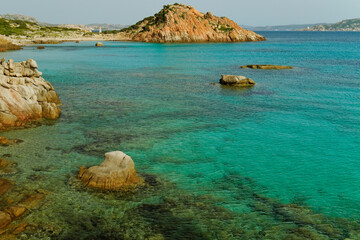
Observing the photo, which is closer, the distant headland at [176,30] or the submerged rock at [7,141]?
the submerged rock at [7,141]

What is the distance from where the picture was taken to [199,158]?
2216cm

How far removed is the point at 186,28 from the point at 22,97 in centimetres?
15324

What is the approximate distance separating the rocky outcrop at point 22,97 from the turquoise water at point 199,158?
2.05m

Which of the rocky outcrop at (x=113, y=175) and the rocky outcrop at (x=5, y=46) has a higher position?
the rocky outcrop at (x=5, y=46)

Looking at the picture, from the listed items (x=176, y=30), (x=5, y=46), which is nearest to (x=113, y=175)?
(x=5, y=46)

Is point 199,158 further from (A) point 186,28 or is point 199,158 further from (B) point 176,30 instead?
(A) point 186,28

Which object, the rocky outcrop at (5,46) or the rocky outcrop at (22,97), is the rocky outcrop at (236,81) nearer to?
the rocky outcrop at (22,97)

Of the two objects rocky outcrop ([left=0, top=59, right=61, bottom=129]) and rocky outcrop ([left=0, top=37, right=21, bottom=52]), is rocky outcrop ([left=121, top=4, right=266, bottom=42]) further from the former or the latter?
rocky outcrop ([left=0, top=59, right=61, bottom=129])

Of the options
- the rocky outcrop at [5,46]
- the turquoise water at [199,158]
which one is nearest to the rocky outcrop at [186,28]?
the rocky outcrop at [5,46]

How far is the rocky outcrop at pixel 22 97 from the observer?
2779cm

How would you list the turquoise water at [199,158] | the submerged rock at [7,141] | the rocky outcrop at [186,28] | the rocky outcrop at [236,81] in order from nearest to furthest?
1. the turquoise water at [199,158]
2. the submerged rock at [7,141]
3. the rocky outcrop at [236,81]
4. the rocky outcrop at [186,28]

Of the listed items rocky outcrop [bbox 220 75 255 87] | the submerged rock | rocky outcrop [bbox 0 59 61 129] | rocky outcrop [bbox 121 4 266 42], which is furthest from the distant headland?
the submerged rock

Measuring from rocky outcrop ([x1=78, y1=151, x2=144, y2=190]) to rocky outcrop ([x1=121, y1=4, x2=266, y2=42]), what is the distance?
523ft

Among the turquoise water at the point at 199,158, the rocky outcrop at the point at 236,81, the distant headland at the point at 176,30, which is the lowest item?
the turquoise water at the point at 199,158
